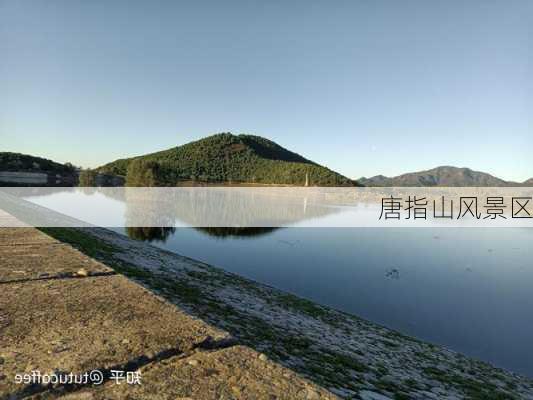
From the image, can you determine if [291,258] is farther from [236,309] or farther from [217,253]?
[236,309]

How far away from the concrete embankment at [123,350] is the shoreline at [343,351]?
156 centimetres

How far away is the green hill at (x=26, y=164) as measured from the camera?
14725cm

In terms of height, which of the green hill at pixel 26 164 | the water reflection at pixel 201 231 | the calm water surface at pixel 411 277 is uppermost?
the green hill at pixel 26 164

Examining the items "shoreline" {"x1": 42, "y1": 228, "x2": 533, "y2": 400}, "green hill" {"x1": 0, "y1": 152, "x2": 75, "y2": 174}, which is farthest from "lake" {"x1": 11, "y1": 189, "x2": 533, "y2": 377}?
"green hill" {"x1": 0, "y1": 152, "x2": 75, "y2": 174}

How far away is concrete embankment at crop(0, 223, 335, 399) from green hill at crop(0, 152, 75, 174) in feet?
551

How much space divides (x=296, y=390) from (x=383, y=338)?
9.97 meters

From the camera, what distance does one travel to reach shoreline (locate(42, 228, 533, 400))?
6.74 meters

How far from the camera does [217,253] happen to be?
31.4m

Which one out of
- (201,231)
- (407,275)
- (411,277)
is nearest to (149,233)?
(201,231)

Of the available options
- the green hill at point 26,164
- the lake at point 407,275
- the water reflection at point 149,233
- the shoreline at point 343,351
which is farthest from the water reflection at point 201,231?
the green hill at point 26,164

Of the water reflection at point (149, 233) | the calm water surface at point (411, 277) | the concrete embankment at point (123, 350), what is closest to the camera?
the concrete embankment at point (123, 350)

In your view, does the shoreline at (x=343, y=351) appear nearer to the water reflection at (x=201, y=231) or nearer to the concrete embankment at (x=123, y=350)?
the concrete embankment at (x=123, y=350)

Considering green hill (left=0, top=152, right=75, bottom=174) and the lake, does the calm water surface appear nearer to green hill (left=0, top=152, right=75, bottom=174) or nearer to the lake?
the lake

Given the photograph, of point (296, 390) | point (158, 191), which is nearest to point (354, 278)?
point (296, 390)
